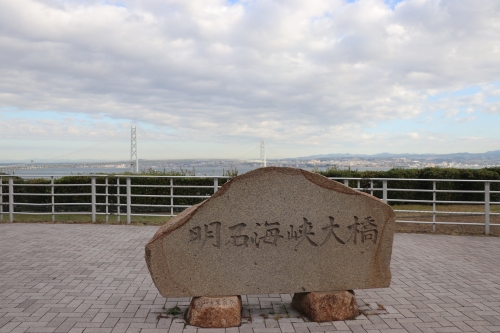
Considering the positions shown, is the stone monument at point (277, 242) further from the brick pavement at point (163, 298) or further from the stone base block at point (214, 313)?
the brick pavement at point (163, 298)

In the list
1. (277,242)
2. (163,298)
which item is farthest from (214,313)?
(163,298)

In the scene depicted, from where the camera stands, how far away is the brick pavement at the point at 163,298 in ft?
13.5

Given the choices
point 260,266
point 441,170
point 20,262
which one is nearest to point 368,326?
point 260,266

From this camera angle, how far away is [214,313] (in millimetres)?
4121

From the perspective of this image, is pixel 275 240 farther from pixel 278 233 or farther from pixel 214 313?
pixel 214 313

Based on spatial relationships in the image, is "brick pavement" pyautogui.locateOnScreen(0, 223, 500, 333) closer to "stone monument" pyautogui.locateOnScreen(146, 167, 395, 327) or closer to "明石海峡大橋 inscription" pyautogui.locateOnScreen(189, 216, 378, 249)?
"stone monument" pyautogui.locateOnScreen(146, 167, 395, 327)

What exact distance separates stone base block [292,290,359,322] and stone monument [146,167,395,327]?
10mm

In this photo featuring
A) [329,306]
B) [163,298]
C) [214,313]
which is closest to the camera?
[214,313]

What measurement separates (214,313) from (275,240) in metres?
0.94

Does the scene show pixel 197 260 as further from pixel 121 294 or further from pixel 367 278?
pixel 367 278

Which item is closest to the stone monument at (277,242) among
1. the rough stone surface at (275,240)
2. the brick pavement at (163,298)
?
the rough stone surface at (275,240)

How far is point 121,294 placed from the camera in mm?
5082

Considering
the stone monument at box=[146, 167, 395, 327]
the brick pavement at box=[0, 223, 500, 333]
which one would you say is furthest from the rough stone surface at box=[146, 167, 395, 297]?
the brick pavement at box=[0, 223, 500, 333]

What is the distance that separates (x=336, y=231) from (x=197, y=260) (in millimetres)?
1459
